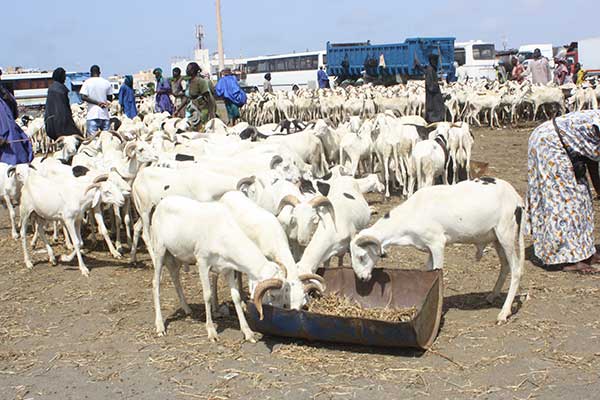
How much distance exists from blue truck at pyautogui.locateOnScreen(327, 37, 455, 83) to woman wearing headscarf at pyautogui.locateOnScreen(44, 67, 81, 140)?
861 inches

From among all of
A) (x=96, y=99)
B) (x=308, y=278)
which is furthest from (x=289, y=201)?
(x=96, y=99)

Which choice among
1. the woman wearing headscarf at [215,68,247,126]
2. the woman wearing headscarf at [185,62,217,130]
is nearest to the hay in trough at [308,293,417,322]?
the woman wearing headscarf at [185,62,217,130]

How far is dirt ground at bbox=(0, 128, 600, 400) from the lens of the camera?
5.22 m

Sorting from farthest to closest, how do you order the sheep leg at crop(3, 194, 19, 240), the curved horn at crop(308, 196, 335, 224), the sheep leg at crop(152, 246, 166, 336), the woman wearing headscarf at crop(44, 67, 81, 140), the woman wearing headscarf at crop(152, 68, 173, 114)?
the woman wearing headscarf at crop(152, 68, 173, 114) < the woman wearing headscarf at crop(44, 67, 81, 140) < the sheep leg at crop(3, 194, 19, 240) < the curved horn at crop(308, 196, 335, 224) < the sheep leg at crop(152, 246, 166, 336)

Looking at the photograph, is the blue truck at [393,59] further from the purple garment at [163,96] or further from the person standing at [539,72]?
the purple garment at [163,96]

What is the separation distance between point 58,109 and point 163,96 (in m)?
6.73

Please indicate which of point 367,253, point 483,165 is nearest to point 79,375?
point 367,253

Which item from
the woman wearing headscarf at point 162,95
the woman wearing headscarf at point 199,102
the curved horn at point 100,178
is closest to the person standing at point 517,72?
the woman wearing headscarf at point 162,95

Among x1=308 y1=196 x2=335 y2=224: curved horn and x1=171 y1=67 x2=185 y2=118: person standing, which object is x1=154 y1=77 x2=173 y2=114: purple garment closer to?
x1=171 y1=67 x2=185 y2=118: person standing

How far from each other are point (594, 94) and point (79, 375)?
2099 cm

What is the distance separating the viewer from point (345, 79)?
1503 inches

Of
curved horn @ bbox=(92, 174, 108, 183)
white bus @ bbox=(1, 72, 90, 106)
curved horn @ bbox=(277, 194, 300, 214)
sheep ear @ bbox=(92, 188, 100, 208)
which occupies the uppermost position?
white bus @ bbox=(1, 72, 90, 106)

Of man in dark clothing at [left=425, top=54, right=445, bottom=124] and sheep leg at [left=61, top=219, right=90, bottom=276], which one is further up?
man in dark clothing at [left=425, top=54, right=445, bottom=124]

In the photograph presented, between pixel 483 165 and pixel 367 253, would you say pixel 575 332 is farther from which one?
pixel 483 165
